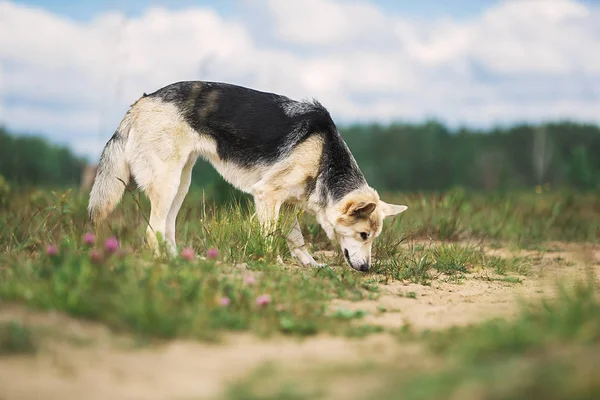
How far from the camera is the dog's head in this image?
6754mm

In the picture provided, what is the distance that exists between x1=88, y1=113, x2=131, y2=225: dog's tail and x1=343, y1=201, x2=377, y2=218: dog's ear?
8.22 feet

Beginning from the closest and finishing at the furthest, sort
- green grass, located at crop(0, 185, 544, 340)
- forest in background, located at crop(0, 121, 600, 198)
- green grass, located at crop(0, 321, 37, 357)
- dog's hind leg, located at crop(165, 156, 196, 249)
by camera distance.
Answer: green grass, located at crop(0, 321, 37, 357), green grass, located at crop(0, 185, 544, 340), dog's hind leg, located at crop(165, 156, 196, 249), forest in background, located at crop(0, 121, 600, 198)

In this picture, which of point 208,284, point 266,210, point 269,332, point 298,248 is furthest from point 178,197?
point 269,332

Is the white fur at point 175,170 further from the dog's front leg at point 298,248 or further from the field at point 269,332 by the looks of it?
the field at point 269,332

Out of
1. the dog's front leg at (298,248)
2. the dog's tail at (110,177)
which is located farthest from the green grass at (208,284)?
the dog's tail at (110,177)

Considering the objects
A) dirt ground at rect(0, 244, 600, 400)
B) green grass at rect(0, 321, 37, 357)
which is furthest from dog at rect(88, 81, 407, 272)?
green grass at rect(0, 321, 37, 357)

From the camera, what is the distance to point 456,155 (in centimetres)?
5131

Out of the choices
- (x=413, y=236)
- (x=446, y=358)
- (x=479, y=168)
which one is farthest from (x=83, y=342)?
(x=479, y=168)

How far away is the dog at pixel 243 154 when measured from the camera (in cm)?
716

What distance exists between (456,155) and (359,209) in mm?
46393

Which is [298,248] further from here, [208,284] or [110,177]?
[208,284]

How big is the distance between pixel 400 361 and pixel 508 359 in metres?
0.55

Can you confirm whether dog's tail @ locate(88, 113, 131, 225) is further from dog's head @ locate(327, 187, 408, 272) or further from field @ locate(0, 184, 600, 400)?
dog's head @ locate(327, 187, 408, 272)

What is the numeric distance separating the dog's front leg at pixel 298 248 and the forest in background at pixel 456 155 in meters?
34.3
